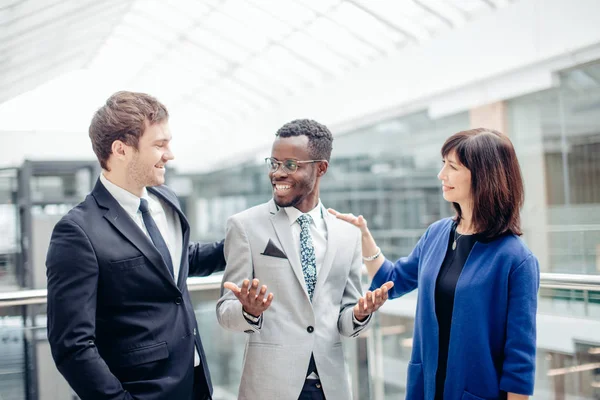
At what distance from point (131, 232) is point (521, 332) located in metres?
1.35

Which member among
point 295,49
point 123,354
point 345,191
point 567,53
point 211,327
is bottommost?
point 211,327

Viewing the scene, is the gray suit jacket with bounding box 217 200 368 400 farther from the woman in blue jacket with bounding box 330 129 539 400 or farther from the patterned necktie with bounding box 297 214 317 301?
the woman in blue jacket with bounding box 330 129 539 400

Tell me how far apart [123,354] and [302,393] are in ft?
2.14

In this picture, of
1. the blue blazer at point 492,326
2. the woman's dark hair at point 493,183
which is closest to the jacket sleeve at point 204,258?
the blue blazer at point 492,326

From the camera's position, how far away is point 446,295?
2213 millimetres

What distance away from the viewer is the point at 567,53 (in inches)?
355

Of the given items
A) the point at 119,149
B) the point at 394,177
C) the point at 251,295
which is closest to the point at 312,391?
the point at 251,295

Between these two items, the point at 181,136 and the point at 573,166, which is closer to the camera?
the point at 573,166

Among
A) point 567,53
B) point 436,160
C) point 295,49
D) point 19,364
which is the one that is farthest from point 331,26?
point 19,364

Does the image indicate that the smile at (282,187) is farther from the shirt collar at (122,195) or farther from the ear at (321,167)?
the shirt collar at (122,195)

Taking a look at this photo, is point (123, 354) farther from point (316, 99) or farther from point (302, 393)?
point (316, 99)

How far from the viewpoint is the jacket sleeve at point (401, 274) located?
2537 millimetres

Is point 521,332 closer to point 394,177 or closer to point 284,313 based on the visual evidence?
point 284,313

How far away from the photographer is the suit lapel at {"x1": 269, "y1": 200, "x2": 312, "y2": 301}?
7.31ft
